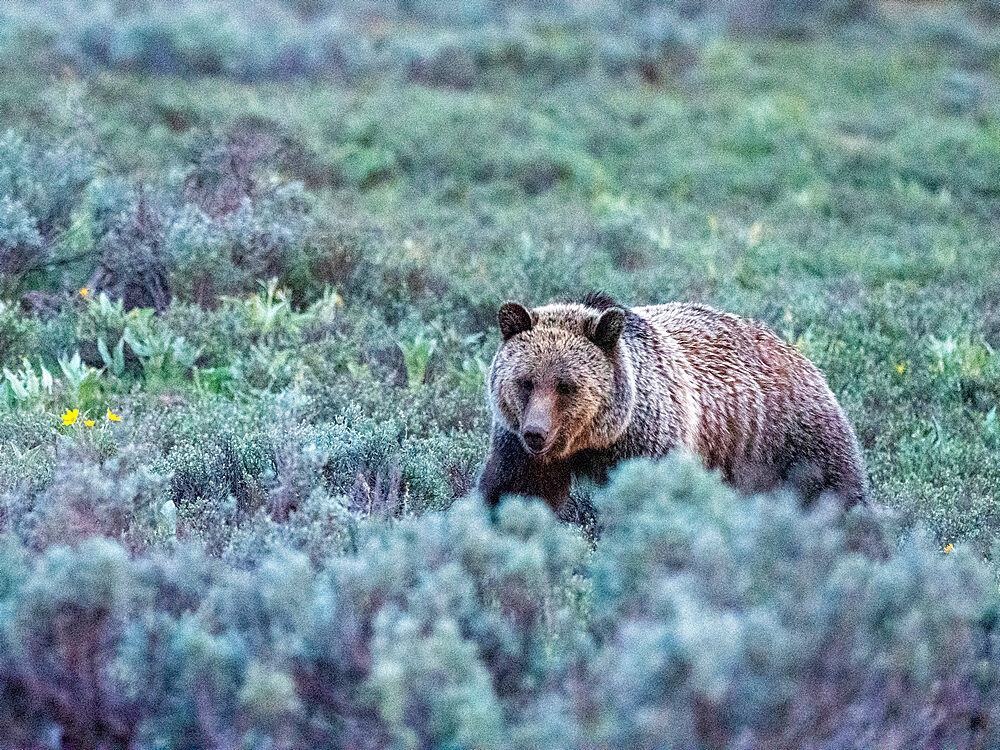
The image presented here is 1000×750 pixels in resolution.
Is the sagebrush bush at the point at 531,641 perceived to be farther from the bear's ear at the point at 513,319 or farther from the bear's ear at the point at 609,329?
the bear's ear at the point at 513,319

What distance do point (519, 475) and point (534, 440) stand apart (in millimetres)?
412

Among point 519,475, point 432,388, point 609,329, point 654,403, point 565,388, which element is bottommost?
point 432,388

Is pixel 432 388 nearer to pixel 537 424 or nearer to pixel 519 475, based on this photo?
pixel 519 475

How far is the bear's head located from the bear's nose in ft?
0.19

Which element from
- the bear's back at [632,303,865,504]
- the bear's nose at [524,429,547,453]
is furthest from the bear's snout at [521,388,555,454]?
the bear's back at [632,303,865,504]

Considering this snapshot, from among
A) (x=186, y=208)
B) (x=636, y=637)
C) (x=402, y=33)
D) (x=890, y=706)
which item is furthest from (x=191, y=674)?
(x=402, y=33)

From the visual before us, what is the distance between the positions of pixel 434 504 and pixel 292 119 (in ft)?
29.5

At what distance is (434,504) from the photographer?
5113mm

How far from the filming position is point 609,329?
4625mm

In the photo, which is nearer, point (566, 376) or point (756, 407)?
point (566, 376)

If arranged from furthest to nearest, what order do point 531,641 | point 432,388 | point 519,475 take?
point 432,388 < point 519,475 < point 531,641

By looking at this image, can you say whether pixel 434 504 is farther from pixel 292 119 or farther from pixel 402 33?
pixel 402 33

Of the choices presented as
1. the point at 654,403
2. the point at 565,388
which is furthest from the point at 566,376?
the point at 654,403

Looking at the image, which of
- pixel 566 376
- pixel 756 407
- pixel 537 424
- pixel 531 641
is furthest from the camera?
pixel 756 407
